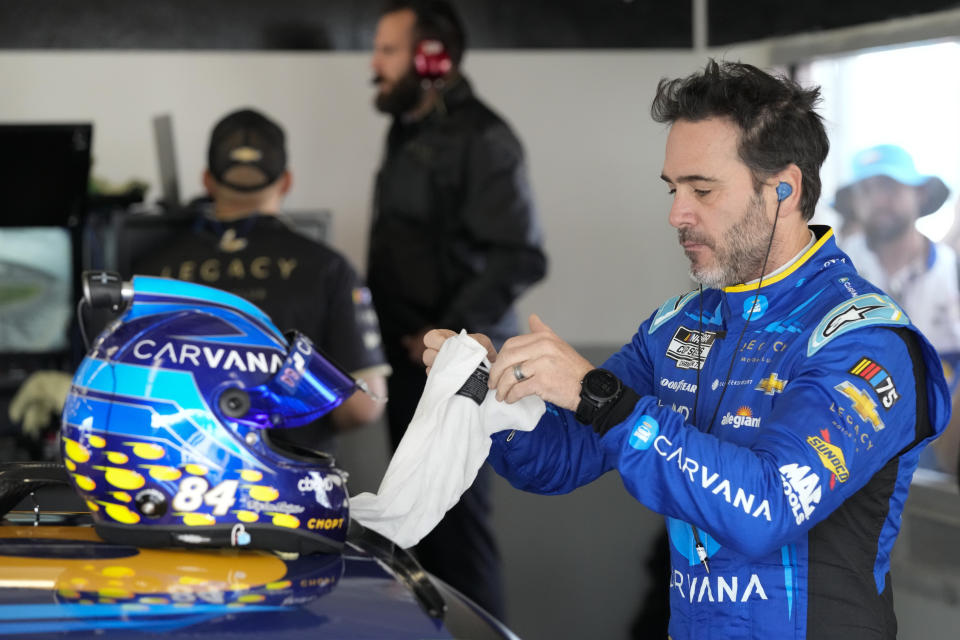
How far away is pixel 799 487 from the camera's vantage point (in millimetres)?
1358

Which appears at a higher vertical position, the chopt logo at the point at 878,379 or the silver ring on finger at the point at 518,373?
the chopt logo at the point at 878,379

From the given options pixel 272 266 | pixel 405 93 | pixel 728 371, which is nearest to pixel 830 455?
pixel 728 371

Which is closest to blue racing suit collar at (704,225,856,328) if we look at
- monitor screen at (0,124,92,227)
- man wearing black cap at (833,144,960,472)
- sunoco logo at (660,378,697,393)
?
sunoco logo at (660,378,697,393)

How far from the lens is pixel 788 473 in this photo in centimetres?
135

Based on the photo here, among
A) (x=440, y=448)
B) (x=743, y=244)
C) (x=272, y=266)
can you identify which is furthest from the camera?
(x=272, y=266)

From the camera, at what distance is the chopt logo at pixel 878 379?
1.43 meters

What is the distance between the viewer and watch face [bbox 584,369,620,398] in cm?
143

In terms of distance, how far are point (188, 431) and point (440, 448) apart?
0.36 meters

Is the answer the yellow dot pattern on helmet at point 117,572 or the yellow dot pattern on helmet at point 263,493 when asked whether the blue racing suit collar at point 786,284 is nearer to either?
the yellow dot pattern on helmet at point 263,493

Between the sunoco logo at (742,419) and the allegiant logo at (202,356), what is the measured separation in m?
0.62

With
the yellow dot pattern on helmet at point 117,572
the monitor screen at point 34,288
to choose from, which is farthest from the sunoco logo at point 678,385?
the monitor screen at point 34,288

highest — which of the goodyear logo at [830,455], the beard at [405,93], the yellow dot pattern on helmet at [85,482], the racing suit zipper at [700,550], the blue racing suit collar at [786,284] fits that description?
the beard at [405,93]

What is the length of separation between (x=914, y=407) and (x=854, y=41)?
3.30m

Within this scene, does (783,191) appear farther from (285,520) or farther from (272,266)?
(272,266)
